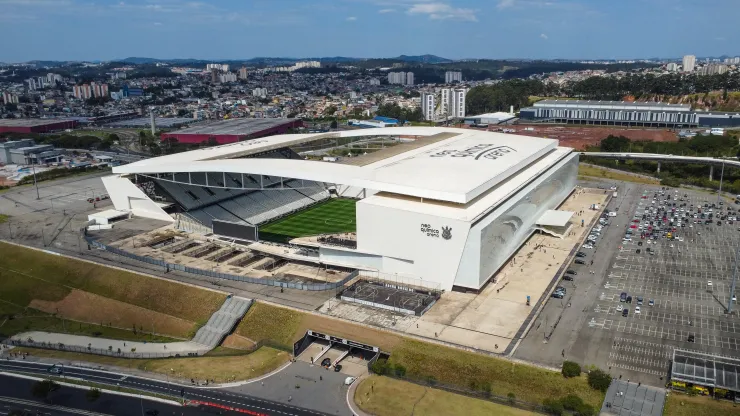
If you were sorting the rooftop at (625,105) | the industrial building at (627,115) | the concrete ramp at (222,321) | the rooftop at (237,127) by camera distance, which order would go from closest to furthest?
the concrete ramp at (222,321)
the rooftop at (237,127)
the industrial building at (627,115)
the rooftop at (625,105)

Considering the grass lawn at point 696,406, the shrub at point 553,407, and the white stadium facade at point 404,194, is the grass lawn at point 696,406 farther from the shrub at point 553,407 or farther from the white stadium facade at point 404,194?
the white stadium facade at point 404,194

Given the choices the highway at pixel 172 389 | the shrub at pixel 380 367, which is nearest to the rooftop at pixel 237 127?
the highway at pixel 172 389

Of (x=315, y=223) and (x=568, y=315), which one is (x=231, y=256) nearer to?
(x=315, y=223)

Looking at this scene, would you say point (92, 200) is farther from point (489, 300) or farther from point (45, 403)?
point (489, 300)

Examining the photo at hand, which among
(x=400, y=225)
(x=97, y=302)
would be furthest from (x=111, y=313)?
(x=400, y=225)

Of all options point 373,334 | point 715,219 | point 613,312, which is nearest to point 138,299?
point 373,334
